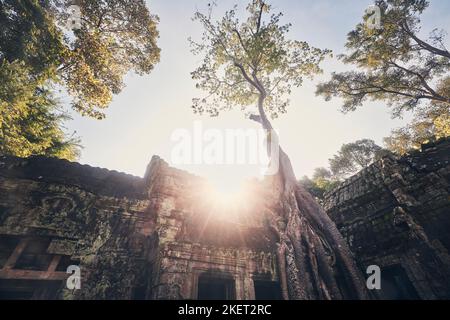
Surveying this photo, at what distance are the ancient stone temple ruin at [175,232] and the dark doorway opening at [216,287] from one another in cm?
4

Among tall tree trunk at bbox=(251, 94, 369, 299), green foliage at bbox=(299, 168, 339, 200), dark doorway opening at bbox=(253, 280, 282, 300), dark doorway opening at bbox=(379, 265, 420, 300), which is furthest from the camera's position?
green foliage at bbox=(299, 168, 339, 200)

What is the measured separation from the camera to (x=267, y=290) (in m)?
7.89

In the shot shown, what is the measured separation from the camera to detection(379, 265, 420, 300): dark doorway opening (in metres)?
7.57

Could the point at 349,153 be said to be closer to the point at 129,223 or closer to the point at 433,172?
the point at 433,172

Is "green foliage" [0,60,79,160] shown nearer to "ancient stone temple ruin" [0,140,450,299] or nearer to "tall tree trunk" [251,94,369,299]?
"ancient stone temple ruin" [0,140,450,299]

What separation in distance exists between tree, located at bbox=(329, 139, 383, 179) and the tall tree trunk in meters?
24.0

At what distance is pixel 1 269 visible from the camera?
4.95 m

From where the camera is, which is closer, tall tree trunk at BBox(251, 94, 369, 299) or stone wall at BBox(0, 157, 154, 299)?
tall tree trunk at BBox(251, 94, 369, 299)

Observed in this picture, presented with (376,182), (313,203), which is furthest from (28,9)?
(376,182)

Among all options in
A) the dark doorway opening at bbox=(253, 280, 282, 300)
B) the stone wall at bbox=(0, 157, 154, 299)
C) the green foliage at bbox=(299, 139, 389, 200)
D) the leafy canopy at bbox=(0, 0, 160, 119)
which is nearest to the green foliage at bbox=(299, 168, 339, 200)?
the green foliage at bbox=(299, 139, 389, 200)

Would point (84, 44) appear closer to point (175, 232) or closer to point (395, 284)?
point (175, 232)

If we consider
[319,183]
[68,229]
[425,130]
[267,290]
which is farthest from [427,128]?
[68,229]

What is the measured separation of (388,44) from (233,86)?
29.6 ft

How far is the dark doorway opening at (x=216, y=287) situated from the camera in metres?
6.74
